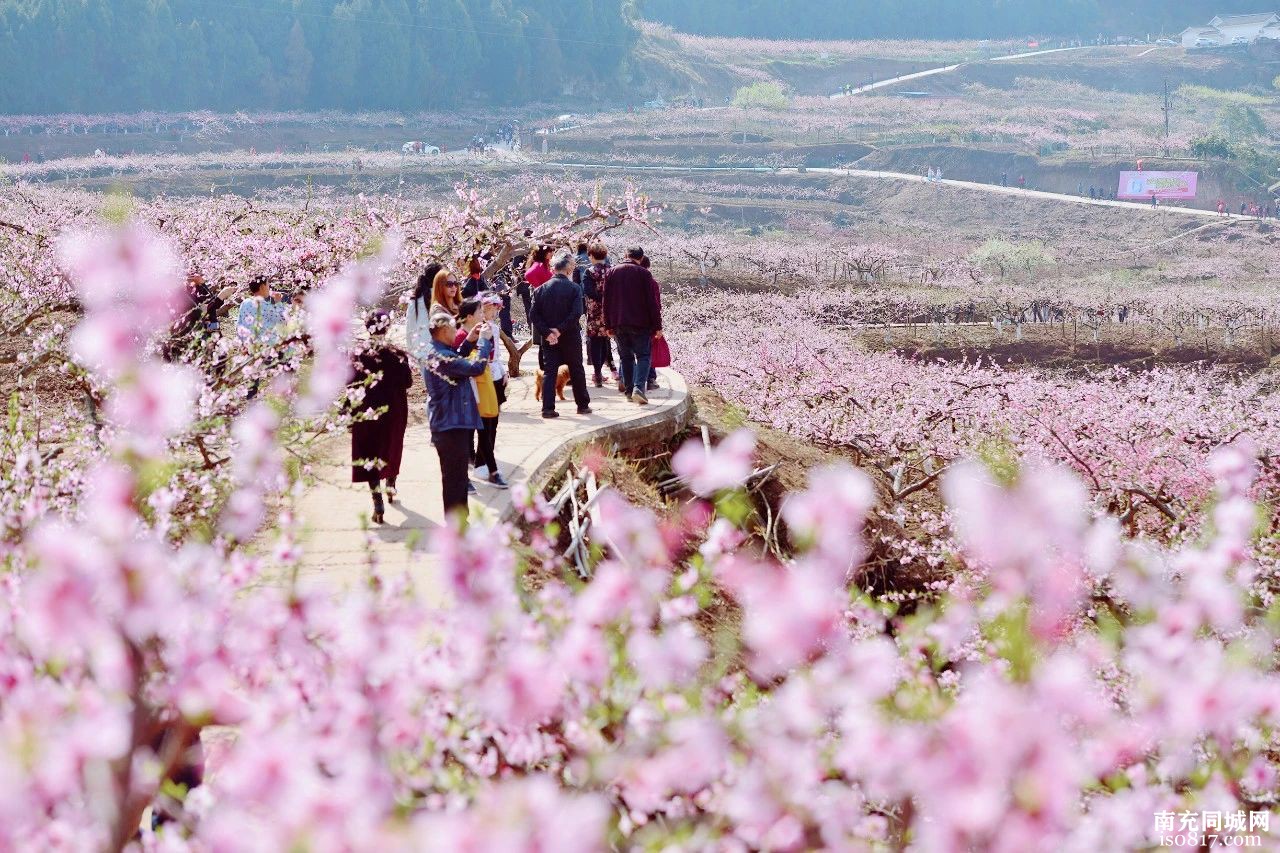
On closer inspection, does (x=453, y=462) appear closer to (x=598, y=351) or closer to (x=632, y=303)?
(x=632, y=303)

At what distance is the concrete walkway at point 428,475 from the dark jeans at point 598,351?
261 millimetres

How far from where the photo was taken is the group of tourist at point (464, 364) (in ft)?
24.0

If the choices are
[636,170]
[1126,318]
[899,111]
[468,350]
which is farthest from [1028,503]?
[899,111]

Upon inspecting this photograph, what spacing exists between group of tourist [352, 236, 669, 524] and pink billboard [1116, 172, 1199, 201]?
6130 cm

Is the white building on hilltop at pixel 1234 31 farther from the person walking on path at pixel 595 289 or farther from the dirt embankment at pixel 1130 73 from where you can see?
the person walking on path at pixel 595 289

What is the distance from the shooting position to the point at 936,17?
115 metres

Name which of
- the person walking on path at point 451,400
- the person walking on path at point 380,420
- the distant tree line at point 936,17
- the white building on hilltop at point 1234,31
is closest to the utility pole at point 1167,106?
the white building on hilltop at point 1234,31

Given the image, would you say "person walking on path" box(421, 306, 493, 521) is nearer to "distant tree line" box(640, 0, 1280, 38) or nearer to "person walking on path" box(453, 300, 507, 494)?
"person walking on path" box(453, 300, 507, 494)

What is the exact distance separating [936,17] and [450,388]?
384ft

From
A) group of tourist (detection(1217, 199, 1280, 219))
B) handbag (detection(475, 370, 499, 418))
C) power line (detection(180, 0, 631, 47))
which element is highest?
power line (detection(180, 0, 631, 47))

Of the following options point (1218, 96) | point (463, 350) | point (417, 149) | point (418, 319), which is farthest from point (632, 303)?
point (1218, 96)

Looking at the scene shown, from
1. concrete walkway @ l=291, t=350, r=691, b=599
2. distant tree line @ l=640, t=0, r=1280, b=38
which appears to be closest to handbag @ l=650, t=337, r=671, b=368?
concrete walkway @ l=291, t=350, r=691, b=599

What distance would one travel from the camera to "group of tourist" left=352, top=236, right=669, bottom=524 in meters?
7.32

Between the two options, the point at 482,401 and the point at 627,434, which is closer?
the point at 482,401
